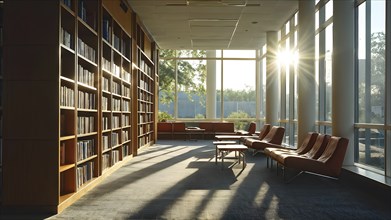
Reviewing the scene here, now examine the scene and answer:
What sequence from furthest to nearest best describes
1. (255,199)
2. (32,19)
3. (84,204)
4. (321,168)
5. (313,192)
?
(321,168)
(313,192)
(255,199)
(84,204)
(32,19)

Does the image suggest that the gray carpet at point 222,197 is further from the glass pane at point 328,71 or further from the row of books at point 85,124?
the glass pane at point 328,71

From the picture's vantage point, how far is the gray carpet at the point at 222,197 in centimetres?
467

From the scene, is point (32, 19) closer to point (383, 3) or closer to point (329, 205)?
point (329, 205)

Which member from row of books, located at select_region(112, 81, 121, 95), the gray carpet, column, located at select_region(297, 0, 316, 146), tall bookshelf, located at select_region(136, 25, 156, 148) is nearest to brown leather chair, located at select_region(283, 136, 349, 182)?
the gray carpet

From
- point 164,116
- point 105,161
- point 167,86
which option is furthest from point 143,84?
point 167,86

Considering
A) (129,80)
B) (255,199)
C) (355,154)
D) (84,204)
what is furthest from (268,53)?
(84,204)

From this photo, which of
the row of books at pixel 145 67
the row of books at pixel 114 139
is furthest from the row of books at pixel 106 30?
the row of books at pixel 145 67

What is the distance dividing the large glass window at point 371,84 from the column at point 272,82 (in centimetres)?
620

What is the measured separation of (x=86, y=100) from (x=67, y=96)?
99 cm

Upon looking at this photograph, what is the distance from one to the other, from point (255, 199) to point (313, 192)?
1.09 meters

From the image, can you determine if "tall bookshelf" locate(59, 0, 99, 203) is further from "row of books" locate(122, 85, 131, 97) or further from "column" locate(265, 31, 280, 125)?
"column" locate(265, 31, 280, 125)

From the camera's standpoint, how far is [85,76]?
607 cm

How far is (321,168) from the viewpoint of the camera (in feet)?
21.5

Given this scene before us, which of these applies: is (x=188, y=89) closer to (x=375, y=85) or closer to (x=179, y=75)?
(x=179, y=75)
